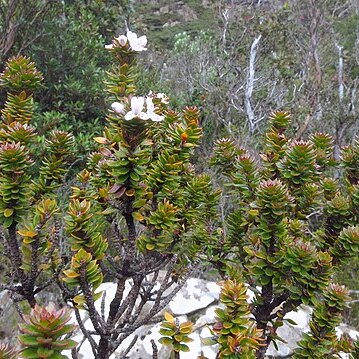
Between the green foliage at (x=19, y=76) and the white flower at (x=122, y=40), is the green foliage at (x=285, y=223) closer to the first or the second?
the white flower at (x=122, y=40)

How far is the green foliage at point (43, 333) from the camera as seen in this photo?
0.95 metres

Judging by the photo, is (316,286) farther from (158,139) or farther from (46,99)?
(46,99)

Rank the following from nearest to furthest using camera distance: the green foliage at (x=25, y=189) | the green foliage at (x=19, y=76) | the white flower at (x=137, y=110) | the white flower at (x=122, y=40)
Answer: the white flower at (x=137, y=110) < the green foliage at (x=25, y=189) < the white flower at (x=122, y=40) < the green foliage at (x=19, y=76)

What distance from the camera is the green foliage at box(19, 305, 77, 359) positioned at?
949mm

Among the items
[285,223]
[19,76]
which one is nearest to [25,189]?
[19,76]

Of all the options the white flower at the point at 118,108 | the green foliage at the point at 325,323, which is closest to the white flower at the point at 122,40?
the white flower at the point at 118,108

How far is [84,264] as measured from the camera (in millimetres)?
1322

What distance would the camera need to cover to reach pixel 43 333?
96 cm

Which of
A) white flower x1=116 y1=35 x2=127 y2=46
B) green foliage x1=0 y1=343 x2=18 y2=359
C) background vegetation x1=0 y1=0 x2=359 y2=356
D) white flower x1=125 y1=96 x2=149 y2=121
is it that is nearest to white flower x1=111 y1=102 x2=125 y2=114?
white flower x1=125 y1=96 x2=149 y2=121

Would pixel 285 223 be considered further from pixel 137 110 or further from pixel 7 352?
pixel 7 352

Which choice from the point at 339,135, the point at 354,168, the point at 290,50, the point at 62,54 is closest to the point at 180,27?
the point at 290,50

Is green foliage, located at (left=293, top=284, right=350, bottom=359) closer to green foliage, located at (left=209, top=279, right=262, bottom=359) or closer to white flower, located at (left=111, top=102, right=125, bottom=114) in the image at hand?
green foliage, located at (left=209, top=279, right=262, bottom=359)

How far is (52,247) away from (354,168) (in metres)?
1.36

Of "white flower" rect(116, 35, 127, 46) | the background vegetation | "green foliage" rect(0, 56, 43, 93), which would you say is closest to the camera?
"white flower" rect(116, 35, 127, 46)
